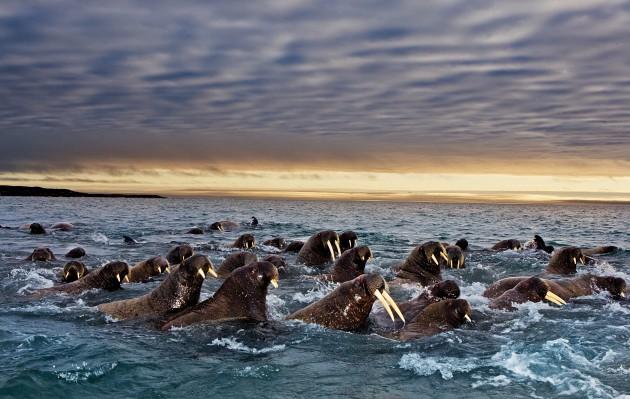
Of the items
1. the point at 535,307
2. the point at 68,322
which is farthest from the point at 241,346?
the point at 535,307

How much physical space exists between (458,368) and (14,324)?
23.0 ft

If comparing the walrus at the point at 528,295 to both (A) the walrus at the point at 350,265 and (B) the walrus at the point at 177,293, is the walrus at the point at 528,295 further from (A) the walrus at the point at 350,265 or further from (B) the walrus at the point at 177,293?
(B) the walrus at the point at 177,293

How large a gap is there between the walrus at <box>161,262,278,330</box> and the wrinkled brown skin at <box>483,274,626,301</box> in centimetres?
548

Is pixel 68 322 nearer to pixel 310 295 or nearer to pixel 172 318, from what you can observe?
pixel 172 318

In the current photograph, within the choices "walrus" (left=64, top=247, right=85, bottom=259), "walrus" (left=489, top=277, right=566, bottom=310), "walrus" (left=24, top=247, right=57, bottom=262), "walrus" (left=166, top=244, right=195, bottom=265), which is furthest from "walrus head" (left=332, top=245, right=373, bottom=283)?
"walrus" (left=64, top=247, right=85, bottom=259)

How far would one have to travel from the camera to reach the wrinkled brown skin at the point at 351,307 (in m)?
10.1

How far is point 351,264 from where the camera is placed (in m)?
14.6

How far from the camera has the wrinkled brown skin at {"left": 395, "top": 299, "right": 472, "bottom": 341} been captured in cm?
991

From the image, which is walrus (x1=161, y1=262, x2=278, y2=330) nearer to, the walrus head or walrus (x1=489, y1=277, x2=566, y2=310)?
the walrus head

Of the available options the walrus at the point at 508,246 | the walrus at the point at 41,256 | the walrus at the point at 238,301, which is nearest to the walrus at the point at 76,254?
the walrus at the point at 41,256

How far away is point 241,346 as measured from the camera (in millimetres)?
9000

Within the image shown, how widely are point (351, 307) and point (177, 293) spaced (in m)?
2.94

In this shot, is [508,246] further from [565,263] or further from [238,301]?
[238,301]

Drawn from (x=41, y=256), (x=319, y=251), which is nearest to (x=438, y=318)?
(x=319, y=251)
